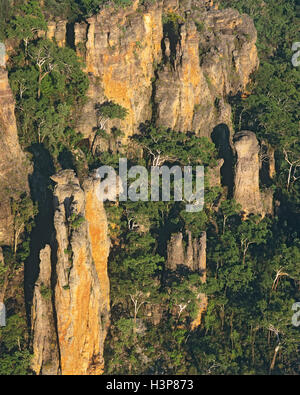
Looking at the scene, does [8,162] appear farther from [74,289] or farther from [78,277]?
[74,289]

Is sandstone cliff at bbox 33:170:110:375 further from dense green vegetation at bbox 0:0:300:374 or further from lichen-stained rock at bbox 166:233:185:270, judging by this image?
lichen-stained rock at bbox 166:233:185:270

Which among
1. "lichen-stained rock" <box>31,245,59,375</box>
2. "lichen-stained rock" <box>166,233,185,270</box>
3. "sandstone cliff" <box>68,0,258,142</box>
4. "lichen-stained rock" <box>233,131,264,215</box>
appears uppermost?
"sandstone cliff" <box>68,0,258,142</box>

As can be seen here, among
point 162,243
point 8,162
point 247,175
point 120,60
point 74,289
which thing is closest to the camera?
point 74,289

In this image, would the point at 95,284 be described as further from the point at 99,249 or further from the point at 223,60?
the point at 223,60

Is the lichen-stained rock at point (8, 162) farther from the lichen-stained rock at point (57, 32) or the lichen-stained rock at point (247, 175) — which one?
the lichen-stained rock at point (247, 175)

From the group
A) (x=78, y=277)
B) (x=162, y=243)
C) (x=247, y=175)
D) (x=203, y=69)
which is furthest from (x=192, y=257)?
(x=203, y=69)

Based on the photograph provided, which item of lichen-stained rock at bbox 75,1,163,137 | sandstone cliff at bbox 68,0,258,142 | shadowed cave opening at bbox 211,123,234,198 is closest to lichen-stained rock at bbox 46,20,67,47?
sandstone cliff at bbox 68,0,258,142

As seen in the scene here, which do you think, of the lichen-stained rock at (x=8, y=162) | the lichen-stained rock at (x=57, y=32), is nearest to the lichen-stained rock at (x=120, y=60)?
the lichen-stained rock at (x=57, y=32)

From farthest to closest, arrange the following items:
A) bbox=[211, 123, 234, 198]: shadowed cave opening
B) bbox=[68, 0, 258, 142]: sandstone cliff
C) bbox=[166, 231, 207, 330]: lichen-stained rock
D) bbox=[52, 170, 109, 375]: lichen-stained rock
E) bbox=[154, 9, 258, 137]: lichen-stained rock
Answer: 1. bbox=[154, 9, 258, 137]: lichen-stained rock
2. bbox=[211, 123, 234, 198]: shadowed cave opening
3. bbox=[68, 0, 258, 142]: sandstone cliff
4. bbox=[166, 231, 207, 330]: lichen-stained rock
5. bbox=[52, 170, 109, 375]: lichen-stained rock
